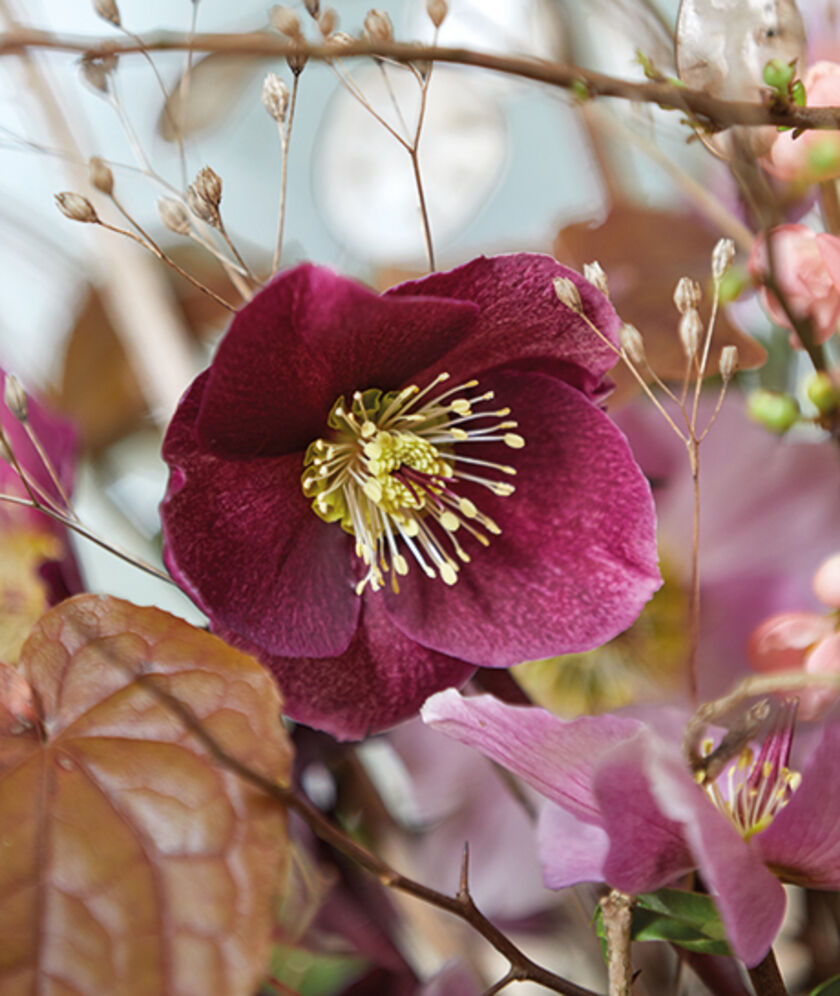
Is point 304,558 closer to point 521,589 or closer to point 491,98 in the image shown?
point 521,589

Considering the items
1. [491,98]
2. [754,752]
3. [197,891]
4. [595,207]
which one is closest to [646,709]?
[754,752]

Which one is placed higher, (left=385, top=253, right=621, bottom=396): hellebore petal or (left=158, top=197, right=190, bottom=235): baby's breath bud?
(left=158, top=197, right=190, bottom=235): baby's breath bud

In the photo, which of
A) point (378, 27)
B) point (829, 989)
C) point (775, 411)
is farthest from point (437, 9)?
point (829, 989)

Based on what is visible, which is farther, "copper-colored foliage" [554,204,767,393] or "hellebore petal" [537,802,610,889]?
"copper-colored foliage" [554,204,767,393]

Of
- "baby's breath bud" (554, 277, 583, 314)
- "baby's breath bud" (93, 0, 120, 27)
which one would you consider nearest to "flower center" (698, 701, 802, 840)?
"baby's breath bud" (554, 277, 583, 314)

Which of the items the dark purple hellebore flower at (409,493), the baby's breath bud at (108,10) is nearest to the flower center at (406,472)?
the dark purple hellebore flower at (409,493)

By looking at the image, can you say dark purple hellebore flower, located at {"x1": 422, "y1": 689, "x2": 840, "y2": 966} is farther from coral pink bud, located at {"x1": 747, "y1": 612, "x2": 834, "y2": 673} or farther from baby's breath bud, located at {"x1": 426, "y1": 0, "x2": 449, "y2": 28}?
baby's breath bud, located at {"x1": 426, "y1": 0, "x2": 449, "y2": 28}

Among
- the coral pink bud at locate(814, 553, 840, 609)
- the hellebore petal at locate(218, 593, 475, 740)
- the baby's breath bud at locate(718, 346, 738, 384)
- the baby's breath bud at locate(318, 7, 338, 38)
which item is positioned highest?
the baby's breath bud at locate(318, 7, 338, 38)
